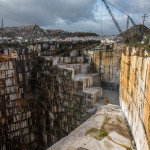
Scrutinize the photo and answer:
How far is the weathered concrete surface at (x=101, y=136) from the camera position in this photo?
16.3 ft

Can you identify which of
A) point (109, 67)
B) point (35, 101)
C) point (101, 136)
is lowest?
point (35, 101)

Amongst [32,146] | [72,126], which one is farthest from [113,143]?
[32,146]

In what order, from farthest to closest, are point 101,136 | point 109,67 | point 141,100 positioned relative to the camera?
point 109,67
point 101,136
point 141,100

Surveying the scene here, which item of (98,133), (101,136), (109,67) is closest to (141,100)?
(101,136)

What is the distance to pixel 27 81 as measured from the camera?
13.7 meters

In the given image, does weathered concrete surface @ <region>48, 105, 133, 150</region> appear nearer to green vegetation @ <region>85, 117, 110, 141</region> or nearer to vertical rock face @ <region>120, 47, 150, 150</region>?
green vegetation @ <region>85, 117, 110, 141</region>

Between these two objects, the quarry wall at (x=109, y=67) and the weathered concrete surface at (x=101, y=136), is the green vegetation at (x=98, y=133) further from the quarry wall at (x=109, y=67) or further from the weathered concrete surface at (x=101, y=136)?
the quarry wall at (x=109, y=67)

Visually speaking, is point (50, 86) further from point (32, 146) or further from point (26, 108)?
point (32, 146)

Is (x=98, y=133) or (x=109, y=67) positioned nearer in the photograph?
(x=98, y=133)

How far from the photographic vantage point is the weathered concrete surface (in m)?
4.96

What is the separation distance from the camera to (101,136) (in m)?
5.48

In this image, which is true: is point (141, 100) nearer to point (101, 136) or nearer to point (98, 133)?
point (101, 136)

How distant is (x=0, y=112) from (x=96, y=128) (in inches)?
364

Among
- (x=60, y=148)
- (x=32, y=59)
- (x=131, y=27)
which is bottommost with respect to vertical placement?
(x=60, y=148)
